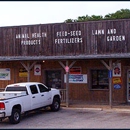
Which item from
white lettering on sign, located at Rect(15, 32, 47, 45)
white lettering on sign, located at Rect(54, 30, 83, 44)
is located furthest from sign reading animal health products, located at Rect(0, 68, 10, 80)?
white lettering on sign, located at Rect(54, 30, 83, 44)

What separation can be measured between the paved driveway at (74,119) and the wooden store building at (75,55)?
89.1 inches

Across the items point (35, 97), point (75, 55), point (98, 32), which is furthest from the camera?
point (75, 55)

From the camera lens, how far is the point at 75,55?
21.0 metres

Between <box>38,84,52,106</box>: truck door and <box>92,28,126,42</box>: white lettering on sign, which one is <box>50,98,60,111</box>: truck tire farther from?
<box>92,28,126,42</box>: white lettering on sign

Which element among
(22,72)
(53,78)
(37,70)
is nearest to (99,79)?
Answer: (53,78)

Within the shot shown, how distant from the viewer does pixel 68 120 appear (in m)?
15.3

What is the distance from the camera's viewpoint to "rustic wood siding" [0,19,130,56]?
2019 cm

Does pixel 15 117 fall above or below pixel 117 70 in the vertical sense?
below

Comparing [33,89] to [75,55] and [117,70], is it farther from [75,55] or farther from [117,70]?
[117,70]

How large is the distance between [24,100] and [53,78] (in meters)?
8.19

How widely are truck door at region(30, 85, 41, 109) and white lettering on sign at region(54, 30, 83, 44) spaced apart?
559cm

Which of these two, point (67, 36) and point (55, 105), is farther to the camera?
point (67, 36)

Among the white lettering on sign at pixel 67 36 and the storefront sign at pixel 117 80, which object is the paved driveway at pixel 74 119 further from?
the white lettering on sign at pixel 67 36

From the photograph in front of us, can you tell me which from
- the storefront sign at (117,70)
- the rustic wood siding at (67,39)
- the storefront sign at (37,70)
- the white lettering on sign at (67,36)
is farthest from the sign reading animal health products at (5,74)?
the storefront sign at (117,70)
